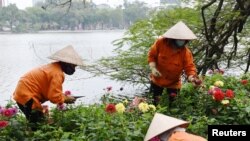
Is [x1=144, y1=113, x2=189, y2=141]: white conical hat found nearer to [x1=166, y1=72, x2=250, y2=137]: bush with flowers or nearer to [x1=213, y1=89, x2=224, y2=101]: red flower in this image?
[x1=166, y1=72, x2=250, y2=137]: bush with flowers

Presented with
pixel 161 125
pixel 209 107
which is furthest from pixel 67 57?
pixel 209 107

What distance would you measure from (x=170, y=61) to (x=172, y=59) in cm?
4

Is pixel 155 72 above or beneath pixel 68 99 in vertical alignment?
above

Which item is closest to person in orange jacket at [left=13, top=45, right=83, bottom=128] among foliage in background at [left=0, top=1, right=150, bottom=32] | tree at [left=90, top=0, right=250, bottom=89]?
tree at [left=90, top=0, right=250, bottom=89]

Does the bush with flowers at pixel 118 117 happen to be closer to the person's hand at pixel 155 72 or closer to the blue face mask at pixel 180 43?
the person's hand at pixel 155 72

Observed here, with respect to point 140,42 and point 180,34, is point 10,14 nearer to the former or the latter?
point 140,42

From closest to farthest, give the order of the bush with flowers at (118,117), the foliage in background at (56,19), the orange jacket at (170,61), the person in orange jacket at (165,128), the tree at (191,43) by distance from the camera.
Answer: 1. the person in orange jacket at (165,128)
2. the bush with flowers at (118,117)
3. the orange jacket at (170,61)
4. the tree at (191,43)
5. the foliage in background at (56,19)

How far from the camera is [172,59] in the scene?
5.16 m

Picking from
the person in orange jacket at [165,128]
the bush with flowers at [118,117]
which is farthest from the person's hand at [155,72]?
the person in orange jacket at [165,128]

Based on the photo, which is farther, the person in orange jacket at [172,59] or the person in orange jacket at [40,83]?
the person in orange jacket at [172,59]

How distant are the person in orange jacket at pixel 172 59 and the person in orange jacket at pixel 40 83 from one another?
1.29 metres

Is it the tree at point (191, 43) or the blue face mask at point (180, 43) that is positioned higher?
the blue face mask at point (180, 43)

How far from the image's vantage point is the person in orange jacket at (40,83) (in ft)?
13.8

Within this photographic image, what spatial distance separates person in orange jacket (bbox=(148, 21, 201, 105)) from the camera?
4989 millimetres
